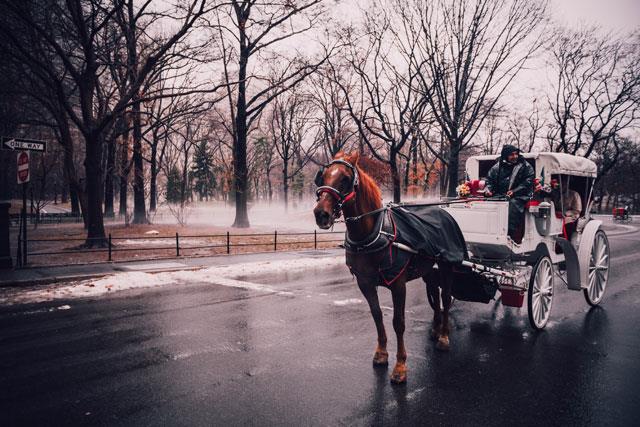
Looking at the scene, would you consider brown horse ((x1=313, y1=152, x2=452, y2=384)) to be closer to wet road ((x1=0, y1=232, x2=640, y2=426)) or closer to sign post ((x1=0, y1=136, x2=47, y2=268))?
wet road ((x1=0, y1=232, x2=640, y2=426))

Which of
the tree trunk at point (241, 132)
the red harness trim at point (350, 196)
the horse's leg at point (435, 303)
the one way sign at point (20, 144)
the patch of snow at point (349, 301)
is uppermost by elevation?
the tree trunk at point (241, 132)

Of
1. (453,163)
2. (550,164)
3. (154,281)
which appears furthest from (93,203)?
(453,163)

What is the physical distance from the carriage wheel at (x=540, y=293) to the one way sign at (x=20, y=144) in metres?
12.6

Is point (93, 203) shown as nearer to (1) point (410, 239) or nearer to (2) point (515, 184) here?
(1) point (410, 239)

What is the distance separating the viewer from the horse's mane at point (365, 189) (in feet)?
15.7

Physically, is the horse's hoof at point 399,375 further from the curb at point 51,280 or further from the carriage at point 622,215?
the carriage at point 622,215

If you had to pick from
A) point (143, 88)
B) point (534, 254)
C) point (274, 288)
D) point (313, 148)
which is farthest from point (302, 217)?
point (534, 254)

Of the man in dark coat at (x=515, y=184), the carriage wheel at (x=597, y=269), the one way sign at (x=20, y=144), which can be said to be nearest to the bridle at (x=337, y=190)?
the man in dark coat at (x=515, y=184)

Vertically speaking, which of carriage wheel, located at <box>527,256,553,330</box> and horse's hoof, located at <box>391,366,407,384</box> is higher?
carriage wheel, located at <box>527,256,553,330</box>

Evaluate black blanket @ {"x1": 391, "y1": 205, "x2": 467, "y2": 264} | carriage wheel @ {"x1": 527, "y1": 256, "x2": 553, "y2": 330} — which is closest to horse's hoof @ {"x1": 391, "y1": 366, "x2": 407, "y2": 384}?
black blanket @ {"x1": 391, "y1": 205, "x2": 467, "y2": 264}

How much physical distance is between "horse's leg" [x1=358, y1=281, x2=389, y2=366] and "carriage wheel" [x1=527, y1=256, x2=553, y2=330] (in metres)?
2.75

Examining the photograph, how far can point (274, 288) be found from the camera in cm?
1012

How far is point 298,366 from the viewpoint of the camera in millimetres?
5293

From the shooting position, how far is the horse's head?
4.20 metres
